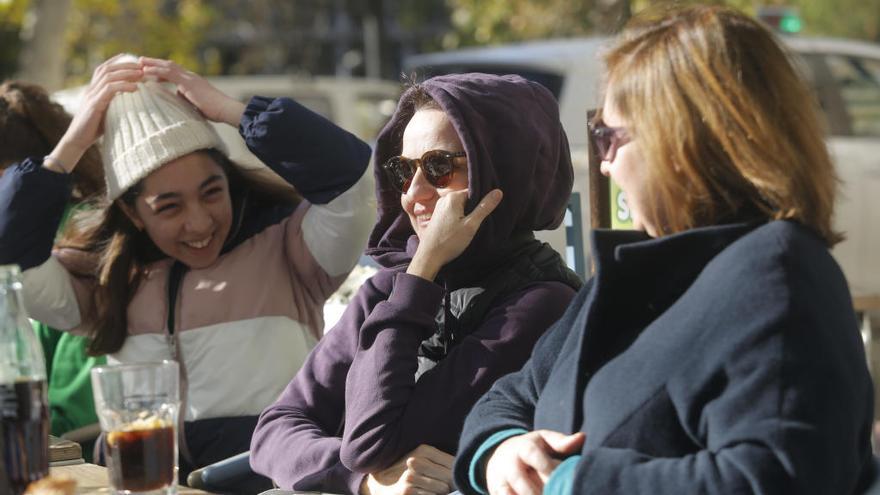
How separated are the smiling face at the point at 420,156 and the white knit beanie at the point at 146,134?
887 mm

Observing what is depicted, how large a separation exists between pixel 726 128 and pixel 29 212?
7.02ft

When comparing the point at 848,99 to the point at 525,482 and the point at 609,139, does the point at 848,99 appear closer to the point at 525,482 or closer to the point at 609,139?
the point at 609,139

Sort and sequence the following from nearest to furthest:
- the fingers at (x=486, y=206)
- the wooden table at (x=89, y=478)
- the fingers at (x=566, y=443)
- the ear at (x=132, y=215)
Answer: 1. the fingers at (x=566, y=443)
2. the wooden table at (x=89, y=478)
3. the fingers at (x=486, y=206)
4. the ear at (x=132, y=215)

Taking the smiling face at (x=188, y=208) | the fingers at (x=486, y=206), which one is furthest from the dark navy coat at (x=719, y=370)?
the smiling face at (x=188, y=208)

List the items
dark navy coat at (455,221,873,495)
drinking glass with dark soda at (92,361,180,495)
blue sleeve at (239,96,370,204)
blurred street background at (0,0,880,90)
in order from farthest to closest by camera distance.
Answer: blurred street background at (0,0,880,90)
blue sleeve at (239,96,370,204)
drinking glass with dark soda at (92,361,180,495)
dark navy coat at (455,221,873,495)

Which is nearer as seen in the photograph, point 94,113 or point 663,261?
point 663,261

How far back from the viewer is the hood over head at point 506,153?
9.21ft

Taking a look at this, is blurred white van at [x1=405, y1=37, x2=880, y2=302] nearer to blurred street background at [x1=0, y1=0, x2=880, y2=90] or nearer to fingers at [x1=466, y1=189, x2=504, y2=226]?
blurred street background at [x1=0, y1=0, x2=880, y2=90]

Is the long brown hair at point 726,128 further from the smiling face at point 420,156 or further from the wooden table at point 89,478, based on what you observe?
the wooden table at point 89,478

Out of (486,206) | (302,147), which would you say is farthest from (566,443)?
(302,147)

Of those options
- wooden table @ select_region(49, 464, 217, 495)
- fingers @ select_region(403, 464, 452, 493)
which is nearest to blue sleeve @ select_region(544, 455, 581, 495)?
fingers @ select_region(403, 464, 452, 493)

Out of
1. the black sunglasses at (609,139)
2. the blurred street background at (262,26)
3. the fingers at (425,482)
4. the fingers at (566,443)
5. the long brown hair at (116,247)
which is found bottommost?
the blurred street background at (262,26)

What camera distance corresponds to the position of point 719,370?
195cm

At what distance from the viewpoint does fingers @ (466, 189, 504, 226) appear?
276 cm
